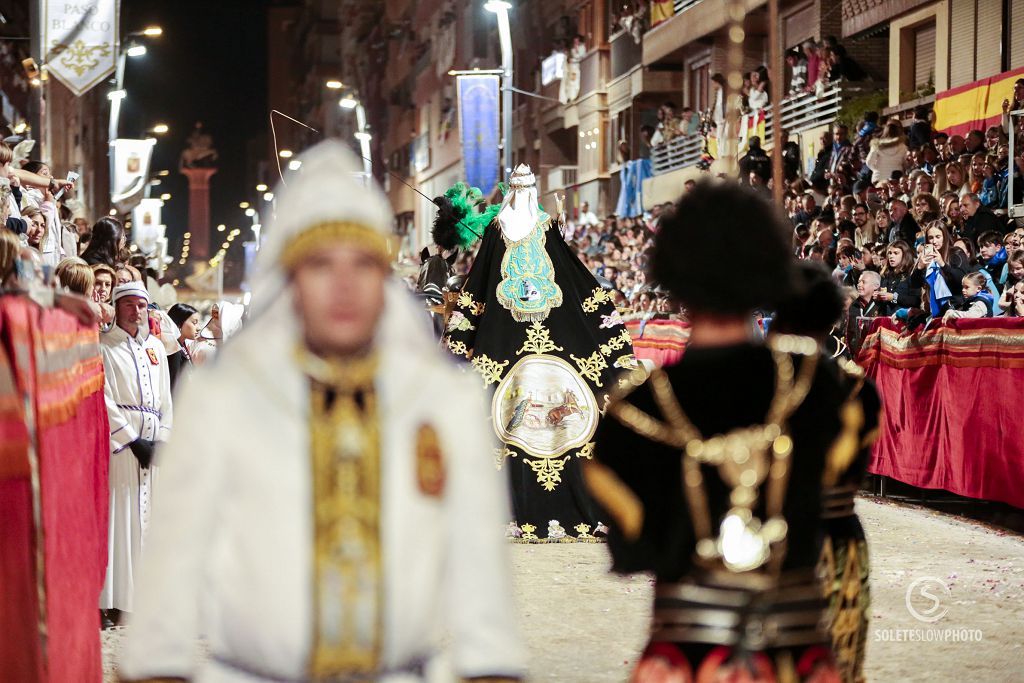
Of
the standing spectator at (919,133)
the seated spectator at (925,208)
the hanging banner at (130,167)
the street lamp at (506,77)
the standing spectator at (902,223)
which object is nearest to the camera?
the seated spectator at (925,208)

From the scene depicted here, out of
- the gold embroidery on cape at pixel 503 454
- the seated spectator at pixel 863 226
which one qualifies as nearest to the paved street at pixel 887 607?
the gold embroidery on cape at pixel 503 454

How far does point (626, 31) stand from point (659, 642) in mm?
34564

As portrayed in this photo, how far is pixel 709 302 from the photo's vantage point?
337 centimetres

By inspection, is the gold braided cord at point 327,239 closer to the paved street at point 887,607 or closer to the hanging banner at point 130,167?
the paved street at point 887,607

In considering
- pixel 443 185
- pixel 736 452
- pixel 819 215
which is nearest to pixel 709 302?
pixel 736 452

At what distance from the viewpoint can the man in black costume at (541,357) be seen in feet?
35.7

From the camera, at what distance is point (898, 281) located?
48.2ft

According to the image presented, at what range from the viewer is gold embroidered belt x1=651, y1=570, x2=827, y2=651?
10.9 ft

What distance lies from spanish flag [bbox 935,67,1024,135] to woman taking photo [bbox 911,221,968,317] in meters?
4.16

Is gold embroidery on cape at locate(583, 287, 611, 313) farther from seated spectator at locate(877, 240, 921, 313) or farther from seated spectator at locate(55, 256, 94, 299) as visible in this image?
seated spectator at locate(877, 240, 921, 313)

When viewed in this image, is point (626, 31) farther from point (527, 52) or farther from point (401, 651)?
point (401, 651)

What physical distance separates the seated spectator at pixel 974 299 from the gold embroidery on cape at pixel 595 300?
3576 millimetres

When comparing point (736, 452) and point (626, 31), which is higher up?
point (626, 31)

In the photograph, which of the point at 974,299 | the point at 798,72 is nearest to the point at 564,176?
the point at 798,72
